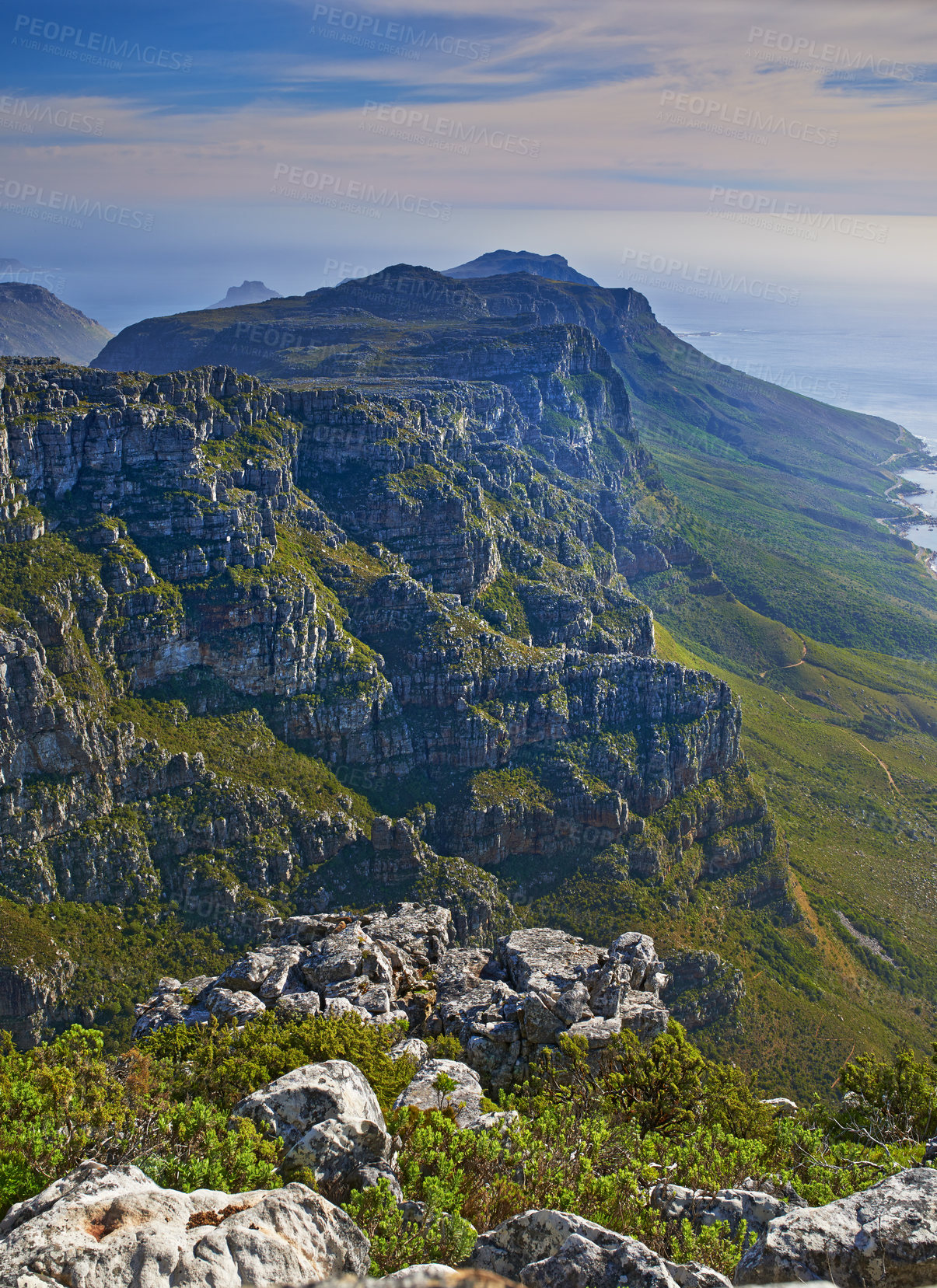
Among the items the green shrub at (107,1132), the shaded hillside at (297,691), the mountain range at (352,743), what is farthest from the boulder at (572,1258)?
the shaded hillside at (297,691)

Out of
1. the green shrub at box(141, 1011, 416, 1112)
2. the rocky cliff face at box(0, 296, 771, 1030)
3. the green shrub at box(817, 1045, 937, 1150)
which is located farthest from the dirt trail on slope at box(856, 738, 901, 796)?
the green shrub at box(141, 1011, 416, 1112)

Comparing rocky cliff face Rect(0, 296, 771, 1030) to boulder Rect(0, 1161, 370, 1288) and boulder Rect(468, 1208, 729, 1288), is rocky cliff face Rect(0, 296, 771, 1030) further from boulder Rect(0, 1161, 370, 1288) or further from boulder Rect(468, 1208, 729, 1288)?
boulder Rect(468, 1208, 729, 1288)

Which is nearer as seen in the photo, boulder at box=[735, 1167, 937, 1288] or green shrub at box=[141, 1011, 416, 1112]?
boulder at box=[735, 1167, 937, 1288]

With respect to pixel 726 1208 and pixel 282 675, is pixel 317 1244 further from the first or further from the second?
pixel 282 675

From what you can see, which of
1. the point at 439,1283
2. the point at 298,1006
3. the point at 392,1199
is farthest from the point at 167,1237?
the point at 298,1006

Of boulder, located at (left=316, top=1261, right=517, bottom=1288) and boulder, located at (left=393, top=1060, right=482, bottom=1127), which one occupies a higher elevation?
boulder, located at (left=316, top=1261, right=517, bottom=1288)

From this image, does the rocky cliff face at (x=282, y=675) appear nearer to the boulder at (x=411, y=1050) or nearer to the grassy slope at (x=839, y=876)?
the grassy slope at (x=839, y=876)
